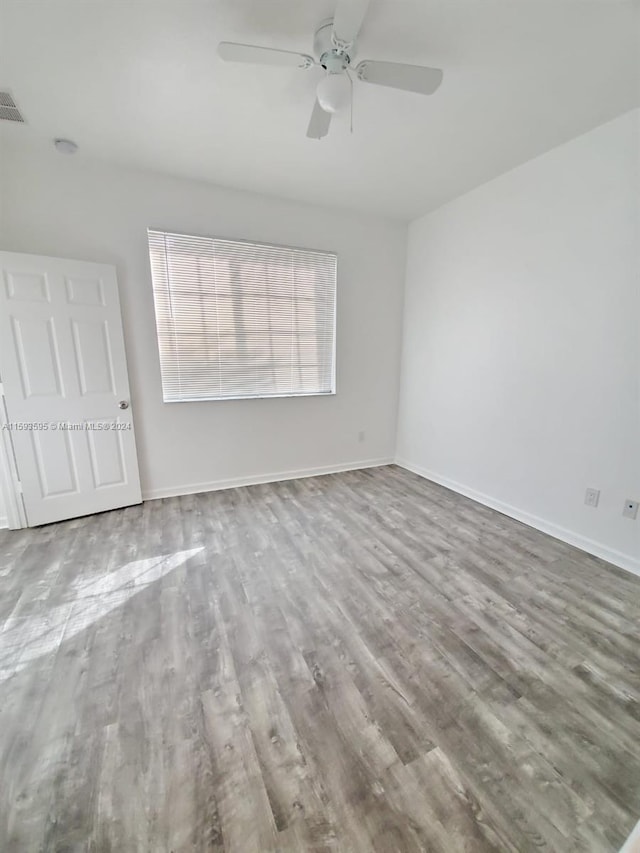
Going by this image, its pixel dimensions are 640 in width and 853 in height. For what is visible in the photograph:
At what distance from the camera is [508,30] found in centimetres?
152

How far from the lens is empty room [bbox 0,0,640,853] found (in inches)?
45.9

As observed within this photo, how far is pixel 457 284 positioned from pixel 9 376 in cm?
381

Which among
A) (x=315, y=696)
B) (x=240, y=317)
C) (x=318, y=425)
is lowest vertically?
(x=315, y=696)

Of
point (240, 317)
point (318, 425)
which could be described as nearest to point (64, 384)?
point (240, 317)

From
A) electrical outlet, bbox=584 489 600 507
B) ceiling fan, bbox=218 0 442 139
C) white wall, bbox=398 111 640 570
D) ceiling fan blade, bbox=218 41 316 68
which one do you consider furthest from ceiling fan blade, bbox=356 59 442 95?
electrical outlet, bbox=584 489 600 507

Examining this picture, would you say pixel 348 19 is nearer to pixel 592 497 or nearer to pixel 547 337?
pixel 547 337

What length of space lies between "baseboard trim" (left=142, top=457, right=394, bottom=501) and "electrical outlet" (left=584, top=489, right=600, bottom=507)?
2146mm

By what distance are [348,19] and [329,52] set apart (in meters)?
0.28

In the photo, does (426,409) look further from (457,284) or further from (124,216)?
(124,216)

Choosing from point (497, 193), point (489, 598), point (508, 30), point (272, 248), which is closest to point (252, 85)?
point (508, 30)

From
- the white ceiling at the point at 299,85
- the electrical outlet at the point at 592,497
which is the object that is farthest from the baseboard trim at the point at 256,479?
the white ceiling at the point at 299,85

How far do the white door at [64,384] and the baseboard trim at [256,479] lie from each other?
1.30 ft

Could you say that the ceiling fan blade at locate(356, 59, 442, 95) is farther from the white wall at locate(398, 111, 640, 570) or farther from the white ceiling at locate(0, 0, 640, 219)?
the white wall at locate(398, 111, 640, 570)

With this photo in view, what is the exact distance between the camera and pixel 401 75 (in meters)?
1.56
